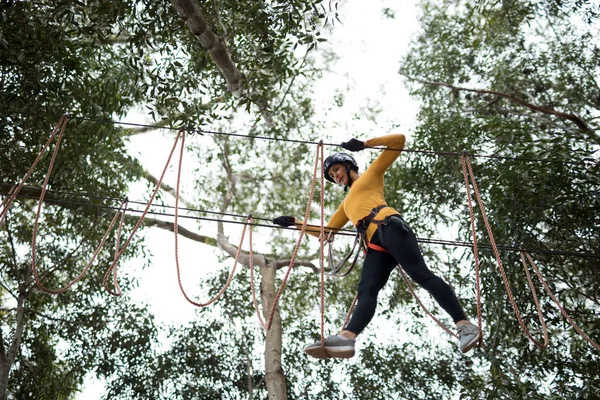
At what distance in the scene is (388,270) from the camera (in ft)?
9.38

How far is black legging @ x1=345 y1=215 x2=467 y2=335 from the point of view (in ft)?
8.71

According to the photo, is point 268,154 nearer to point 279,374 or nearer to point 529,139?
point 279,374

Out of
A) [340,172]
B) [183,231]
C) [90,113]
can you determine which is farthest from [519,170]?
[183,231]

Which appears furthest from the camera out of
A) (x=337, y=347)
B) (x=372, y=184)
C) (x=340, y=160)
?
(x=340, y=160)

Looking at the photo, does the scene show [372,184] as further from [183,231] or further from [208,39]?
[183,231]

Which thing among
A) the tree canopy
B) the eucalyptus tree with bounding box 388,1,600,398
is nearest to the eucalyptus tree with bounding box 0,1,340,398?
the tree canopy

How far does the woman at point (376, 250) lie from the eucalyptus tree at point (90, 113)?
61.0 inches

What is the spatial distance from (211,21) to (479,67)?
12.6ft

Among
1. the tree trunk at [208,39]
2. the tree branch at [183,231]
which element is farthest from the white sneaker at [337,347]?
the tree branch at [183,231]

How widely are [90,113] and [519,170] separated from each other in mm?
3761

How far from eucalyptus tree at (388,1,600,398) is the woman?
91cm

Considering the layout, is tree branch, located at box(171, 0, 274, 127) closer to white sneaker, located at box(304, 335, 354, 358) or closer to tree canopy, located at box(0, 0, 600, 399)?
tree canopy, located at box(0, 0, 600, 399)

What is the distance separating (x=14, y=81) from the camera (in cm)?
473

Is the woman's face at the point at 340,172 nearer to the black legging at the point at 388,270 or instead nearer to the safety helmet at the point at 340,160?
the safety helmet at the point at 340,160
